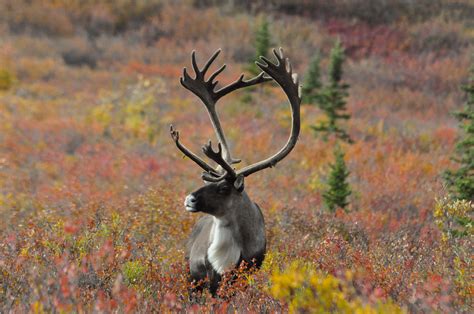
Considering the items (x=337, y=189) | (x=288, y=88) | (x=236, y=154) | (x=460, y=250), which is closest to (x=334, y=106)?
(x=236, y=154)

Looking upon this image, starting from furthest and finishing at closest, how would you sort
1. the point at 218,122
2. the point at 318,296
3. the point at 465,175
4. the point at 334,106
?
the point at 334,106 < the point at 465,175 < the point at 218,122 < the point at 318,296

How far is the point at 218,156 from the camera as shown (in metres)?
4.75

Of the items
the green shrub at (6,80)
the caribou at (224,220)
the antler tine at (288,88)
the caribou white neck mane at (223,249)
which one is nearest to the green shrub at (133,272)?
the caribou at (224,220)

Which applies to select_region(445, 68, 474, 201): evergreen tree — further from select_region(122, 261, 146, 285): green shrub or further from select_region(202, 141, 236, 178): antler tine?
select_region(122, 261, 146, 285): green shrub

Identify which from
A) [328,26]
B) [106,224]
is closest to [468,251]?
[106,224]

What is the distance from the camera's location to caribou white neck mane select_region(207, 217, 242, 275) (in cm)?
501

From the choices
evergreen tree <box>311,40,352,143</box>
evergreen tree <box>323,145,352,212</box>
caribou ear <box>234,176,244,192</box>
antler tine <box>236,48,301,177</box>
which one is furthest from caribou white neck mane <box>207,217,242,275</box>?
evergreen tree <box>311,40,352,143</box>

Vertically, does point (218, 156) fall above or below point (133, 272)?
above

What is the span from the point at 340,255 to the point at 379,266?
1.71 feet

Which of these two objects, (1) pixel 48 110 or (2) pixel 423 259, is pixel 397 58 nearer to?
(1) pixel 48 110

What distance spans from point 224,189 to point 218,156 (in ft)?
1.29

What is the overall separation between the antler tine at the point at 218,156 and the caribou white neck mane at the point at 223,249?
0.44 metres

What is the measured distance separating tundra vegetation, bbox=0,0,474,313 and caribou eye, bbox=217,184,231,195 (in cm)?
72

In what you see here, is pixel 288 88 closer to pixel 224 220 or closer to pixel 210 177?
pixel 210 177
